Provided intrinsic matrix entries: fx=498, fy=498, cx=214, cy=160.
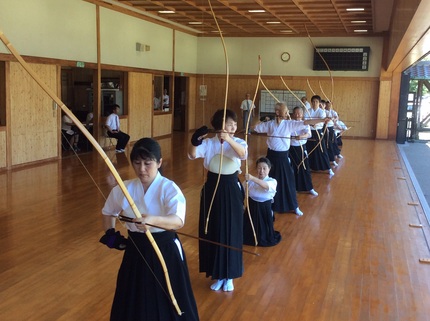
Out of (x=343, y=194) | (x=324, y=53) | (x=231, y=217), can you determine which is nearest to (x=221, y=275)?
(x=231, y=217)

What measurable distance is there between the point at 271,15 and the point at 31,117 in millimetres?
6002

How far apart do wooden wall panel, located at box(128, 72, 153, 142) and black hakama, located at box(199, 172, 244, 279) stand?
27.2 feet

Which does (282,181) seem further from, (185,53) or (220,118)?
(185,53)

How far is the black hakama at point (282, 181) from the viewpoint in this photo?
210 inches

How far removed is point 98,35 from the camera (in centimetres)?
967

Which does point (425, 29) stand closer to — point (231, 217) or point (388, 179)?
point (231, 217)

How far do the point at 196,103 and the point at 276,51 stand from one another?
9.40 feet

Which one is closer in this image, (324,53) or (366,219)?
(366,219)

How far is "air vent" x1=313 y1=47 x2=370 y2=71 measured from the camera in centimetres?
1376

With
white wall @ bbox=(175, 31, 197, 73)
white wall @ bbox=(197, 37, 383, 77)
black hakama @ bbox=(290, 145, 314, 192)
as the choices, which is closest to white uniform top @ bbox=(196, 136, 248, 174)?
black hakama @ bbox=(290, 145, 314, 192)

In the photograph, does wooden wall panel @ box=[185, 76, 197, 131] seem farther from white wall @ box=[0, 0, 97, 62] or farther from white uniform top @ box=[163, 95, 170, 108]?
white wall @ box=[0, 0, 97, 62]

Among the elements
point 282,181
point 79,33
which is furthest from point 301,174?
point 79,33

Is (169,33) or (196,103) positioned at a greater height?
(169,33)

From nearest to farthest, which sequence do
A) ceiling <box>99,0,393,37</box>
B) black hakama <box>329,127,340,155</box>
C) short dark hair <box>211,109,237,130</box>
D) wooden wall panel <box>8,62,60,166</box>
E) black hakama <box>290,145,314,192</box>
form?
1. short dark hair <box>211,109,237,130</box>
2. black hakama <box>290,145,314,192</box>
3. wooden wall panel <box>8,62,60,166</box>
4. black hakama <box>329,127,340,155</box>
5. ceiling <box>99,0,393,37</box>
